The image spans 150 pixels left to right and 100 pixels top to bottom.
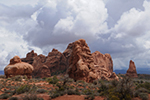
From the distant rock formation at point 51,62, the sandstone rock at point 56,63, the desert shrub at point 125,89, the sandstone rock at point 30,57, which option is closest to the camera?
the desert shrub at point 125,89

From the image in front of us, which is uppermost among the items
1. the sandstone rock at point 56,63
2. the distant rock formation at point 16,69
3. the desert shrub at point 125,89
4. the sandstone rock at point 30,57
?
the sandstone rock at point 30,57

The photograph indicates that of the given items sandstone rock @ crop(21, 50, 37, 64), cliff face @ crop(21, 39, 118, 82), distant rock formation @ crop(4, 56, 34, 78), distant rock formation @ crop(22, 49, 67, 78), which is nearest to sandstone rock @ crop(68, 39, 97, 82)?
cliff face @ crop(21, 39, 118, 82)

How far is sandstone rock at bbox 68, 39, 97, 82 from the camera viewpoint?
26225 millimetres

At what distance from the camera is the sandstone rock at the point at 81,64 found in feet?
86.0

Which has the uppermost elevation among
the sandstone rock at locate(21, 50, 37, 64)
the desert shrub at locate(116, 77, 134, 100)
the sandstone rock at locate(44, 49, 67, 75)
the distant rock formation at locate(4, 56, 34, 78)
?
the sandstone rock at locate(21, 50, 37, 64)

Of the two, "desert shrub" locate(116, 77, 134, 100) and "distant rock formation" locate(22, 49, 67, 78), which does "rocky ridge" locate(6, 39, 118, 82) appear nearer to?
"distant rock formation" locate(22, 49, 67, 78)

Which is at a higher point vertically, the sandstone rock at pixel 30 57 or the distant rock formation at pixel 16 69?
the sandstone rock at pixel 30 57

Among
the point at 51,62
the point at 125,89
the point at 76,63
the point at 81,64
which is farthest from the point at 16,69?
the point at 51,62

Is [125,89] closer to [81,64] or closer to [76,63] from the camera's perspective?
[81,64]

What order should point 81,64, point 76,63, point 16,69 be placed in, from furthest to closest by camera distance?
point 76,63
point 81,64
point 16,69

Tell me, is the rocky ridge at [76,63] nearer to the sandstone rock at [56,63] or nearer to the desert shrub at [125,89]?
the sandstone rock at [56,63]

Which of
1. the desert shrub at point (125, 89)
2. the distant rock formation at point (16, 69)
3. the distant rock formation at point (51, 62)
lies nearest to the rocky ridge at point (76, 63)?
the distant rock formation at point (51, 62)

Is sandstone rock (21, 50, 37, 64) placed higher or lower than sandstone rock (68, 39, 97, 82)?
higher

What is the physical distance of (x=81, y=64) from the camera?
88.4ft
